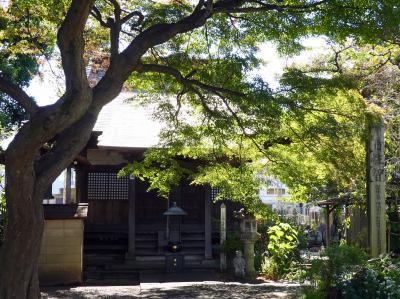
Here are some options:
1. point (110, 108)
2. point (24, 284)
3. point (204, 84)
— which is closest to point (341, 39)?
point (204, 84)

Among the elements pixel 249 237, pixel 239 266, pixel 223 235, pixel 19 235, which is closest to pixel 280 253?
pixel 249 237

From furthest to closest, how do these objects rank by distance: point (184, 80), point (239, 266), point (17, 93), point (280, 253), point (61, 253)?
point (280, 253)
point (239, 266)
point (61, 253)
point (184, 80)
point (17, 93)

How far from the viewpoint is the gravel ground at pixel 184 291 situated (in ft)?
36.4

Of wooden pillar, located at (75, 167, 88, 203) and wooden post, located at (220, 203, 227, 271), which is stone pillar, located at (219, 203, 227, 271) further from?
wooden pillar, located at (75, 167, 88, 203)

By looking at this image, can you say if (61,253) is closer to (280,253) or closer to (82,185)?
(82,185)

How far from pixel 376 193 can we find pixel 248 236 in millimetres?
5822

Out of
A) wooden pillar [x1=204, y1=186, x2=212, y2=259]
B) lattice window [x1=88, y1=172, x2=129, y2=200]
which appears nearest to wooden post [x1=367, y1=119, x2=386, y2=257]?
wooden pillar [x1=204, y1=186, x2=212, y2=259]

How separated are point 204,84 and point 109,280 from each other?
714 centimetres

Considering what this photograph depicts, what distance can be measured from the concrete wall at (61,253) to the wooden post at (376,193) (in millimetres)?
7459

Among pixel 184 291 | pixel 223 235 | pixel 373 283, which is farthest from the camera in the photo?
pixel 223 235

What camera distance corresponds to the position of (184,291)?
11734 mm

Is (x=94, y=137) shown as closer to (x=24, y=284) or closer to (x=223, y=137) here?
(x=223, y=137)

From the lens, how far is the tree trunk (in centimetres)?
682

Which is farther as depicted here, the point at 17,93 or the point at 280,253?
the point at 280,253
